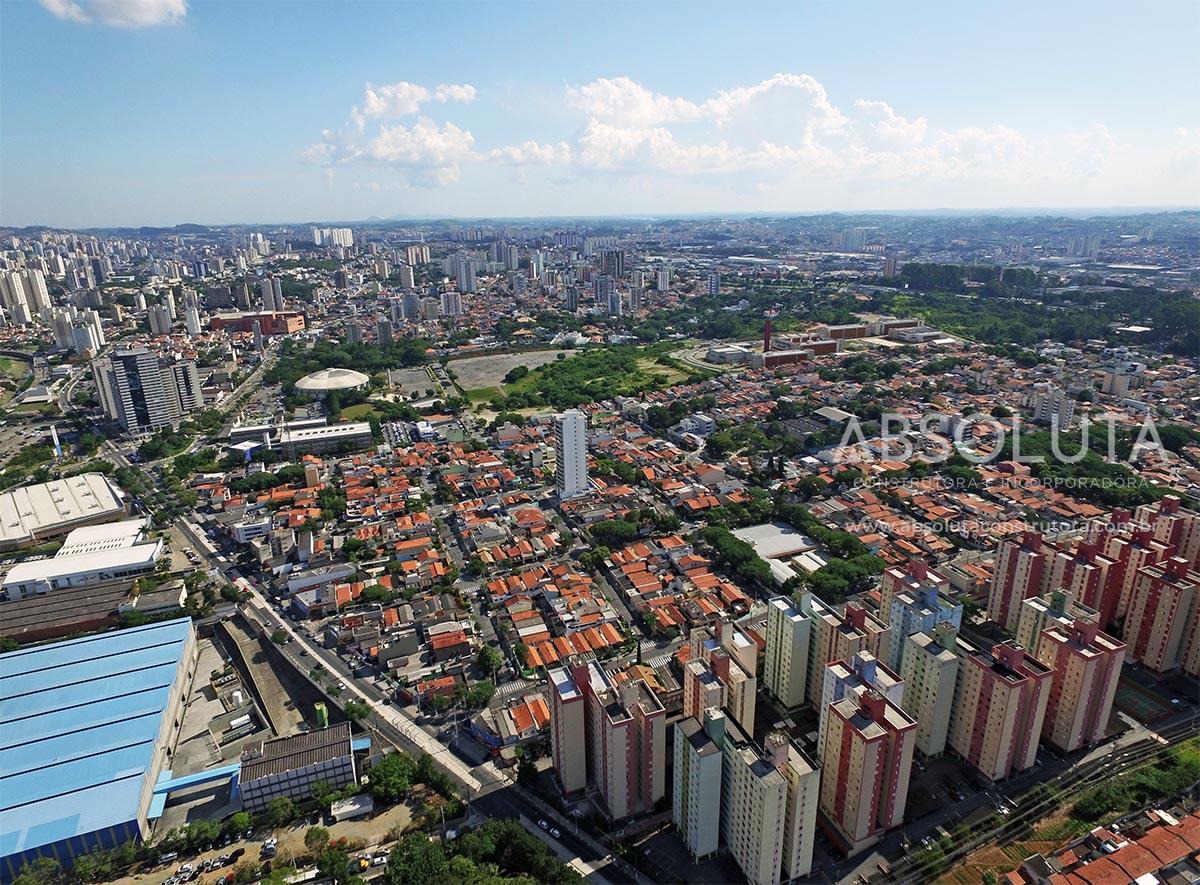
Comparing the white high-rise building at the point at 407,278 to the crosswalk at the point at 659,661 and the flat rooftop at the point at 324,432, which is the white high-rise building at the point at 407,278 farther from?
the crosswalk at the point at 659,661

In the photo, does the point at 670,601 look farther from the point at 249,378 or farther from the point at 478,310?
the point at 478,310

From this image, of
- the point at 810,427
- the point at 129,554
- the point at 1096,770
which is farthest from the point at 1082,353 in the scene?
the point at 129,554

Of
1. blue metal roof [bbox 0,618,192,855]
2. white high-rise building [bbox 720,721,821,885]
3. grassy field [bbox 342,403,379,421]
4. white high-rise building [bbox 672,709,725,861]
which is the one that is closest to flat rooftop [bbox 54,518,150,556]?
blue metal roof [bbox 0,618,192,855]

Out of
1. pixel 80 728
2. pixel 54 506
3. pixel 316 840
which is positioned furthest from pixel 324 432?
pixel 316 840

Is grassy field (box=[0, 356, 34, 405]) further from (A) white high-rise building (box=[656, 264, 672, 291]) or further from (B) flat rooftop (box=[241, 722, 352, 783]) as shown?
(A) white high-rise building (box=[656, 264, 672, 291])

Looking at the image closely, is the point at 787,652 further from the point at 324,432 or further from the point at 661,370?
the point at 661,370

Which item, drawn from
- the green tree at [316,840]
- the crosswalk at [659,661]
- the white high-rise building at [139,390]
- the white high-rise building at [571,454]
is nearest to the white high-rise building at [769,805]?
the crosswalk at [659,661]
